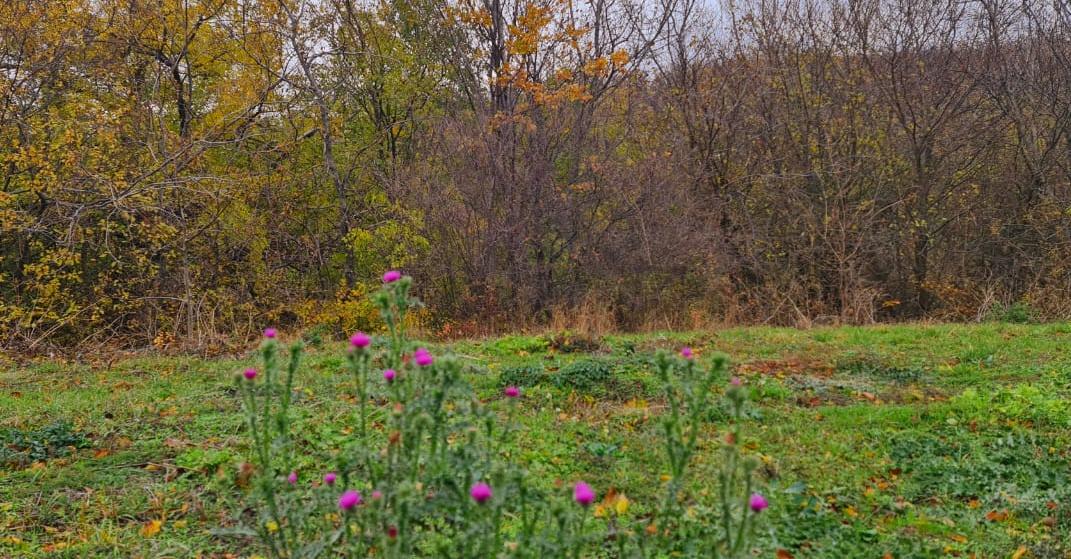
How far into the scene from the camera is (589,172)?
1162 cm

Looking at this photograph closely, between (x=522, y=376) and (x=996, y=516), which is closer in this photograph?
(x=996, y=516)

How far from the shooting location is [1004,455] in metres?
3.80

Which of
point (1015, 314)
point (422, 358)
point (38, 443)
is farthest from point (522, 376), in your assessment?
point (1015, 314)

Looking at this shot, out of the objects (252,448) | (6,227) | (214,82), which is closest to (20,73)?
(6,227)

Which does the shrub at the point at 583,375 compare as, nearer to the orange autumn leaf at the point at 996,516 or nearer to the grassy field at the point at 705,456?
the grassy field at the point at 705,456

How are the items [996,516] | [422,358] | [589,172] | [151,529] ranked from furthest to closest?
[589,172] < [996,516] < [151,529] < [422,358]

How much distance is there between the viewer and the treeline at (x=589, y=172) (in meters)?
10.9

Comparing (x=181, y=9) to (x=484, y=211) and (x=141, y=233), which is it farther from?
(x=484, y=211)

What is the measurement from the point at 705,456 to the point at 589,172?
8.26 meters

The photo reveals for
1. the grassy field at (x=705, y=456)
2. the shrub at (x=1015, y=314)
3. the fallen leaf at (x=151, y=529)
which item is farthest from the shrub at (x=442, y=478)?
the shrub at (x=1015, y=314)

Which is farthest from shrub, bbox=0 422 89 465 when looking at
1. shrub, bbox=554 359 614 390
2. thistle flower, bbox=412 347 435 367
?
thistle flower, bbox=412 347 435 367

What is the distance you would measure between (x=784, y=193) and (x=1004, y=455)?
30.2 feet

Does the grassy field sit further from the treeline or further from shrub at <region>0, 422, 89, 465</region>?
the treeline

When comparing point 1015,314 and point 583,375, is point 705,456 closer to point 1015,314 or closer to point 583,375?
point 583,375
